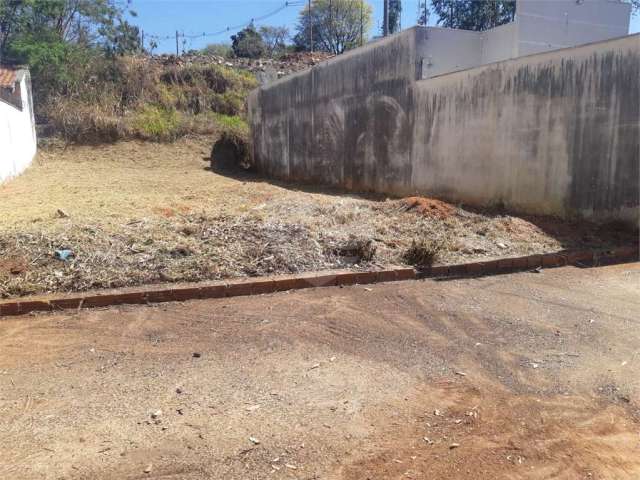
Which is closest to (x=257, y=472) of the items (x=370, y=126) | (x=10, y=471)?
(x=10, y=471)

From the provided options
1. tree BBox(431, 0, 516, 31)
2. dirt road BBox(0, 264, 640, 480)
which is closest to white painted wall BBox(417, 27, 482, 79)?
dirt road BBox(0, 264, 640, 480)

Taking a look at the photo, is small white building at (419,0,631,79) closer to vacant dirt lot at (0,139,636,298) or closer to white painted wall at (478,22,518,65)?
white painted wall at (478,22,518,65)

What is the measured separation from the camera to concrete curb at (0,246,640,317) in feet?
14.3

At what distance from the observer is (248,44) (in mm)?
37562

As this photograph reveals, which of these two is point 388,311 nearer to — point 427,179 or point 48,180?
point 427,179

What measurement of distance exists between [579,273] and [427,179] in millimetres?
4936

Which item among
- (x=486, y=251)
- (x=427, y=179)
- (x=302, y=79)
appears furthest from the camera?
(x=302, y=79)

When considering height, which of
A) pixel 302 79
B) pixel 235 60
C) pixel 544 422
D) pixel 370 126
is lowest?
pixel 544 422

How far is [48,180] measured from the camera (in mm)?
14109

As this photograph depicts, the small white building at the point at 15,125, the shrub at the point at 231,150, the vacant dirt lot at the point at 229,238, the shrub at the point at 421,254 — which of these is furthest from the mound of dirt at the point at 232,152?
the shrub at the point at 421,254

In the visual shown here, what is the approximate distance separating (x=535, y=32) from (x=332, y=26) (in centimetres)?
3344

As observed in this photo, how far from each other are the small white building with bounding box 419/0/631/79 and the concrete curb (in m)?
6.04

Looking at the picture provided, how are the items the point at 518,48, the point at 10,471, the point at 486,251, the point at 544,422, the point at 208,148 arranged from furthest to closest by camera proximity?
the point at 208,148, the point at 518,48, the point at 486,251, the point at 544,422, the point at 10,471

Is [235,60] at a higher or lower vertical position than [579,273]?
higher
